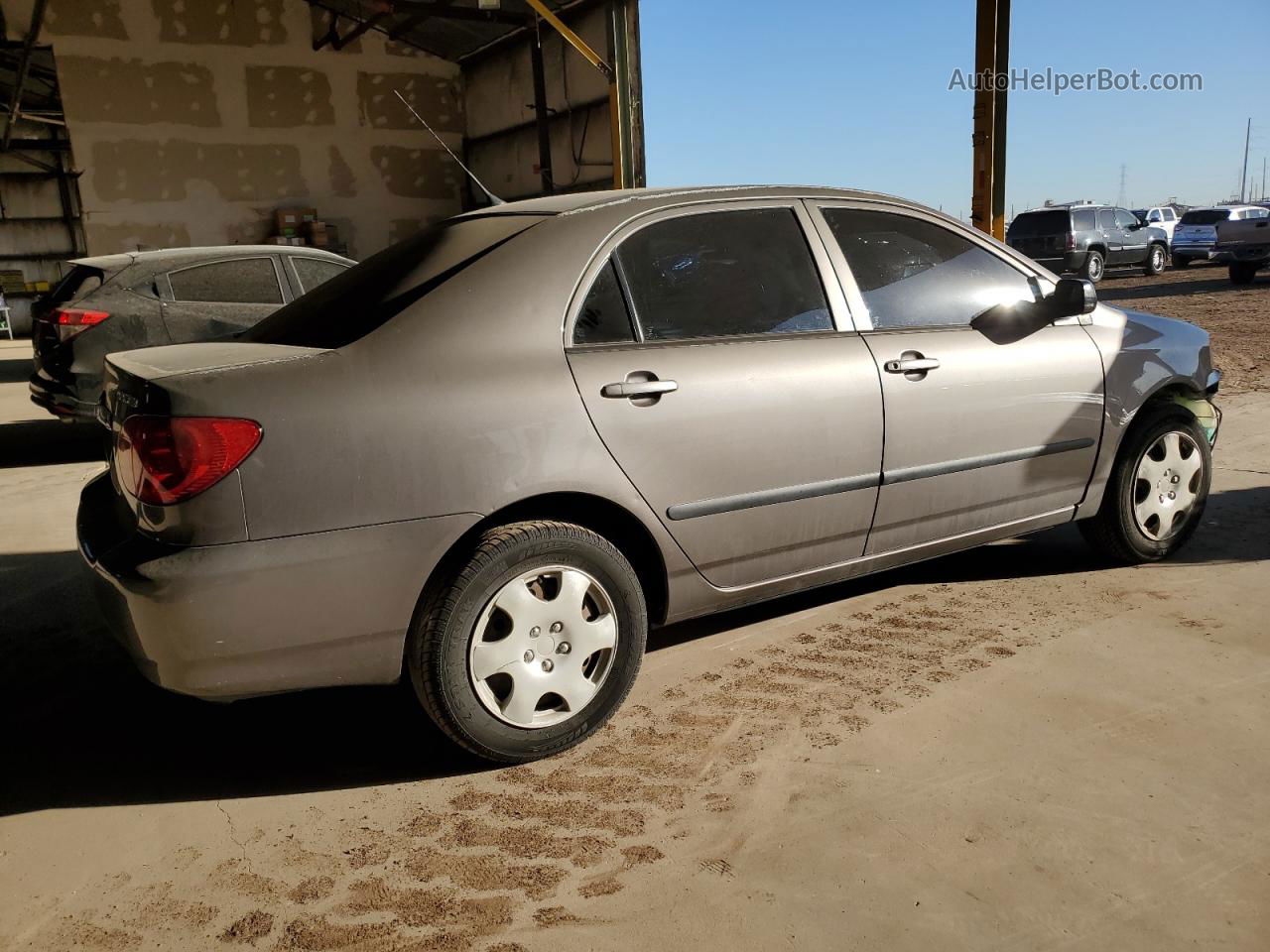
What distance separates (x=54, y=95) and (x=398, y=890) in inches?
1097

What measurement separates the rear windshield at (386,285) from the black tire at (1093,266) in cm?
2019

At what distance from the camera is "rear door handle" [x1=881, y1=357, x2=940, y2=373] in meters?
3.23

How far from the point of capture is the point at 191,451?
229cm

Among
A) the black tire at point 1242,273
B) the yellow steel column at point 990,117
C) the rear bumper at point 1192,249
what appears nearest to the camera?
the yellow steel column at point 990,117

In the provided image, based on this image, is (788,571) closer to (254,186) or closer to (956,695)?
(956,695)

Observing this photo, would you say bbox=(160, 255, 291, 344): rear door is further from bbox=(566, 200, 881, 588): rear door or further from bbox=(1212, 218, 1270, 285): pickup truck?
bbox=(1212, 218, 1270, 285): pickup truck

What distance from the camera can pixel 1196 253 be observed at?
23062 mm

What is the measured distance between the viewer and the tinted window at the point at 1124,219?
21688mm

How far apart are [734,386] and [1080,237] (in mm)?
20046

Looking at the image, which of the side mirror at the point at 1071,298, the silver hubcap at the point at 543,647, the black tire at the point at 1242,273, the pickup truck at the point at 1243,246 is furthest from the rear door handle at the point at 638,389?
the black tire at the point at 1242,273

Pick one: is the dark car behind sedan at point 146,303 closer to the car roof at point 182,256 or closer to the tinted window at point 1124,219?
the car roof at point 182,256

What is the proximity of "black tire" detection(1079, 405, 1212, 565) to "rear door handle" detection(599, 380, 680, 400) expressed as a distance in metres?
2.12

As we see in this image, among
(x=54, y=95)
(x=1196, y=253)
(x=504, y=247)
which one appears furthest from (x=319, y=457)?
(x=54, y=95)

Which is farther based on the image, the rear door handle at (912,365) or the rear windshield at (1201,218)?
the rear windshield at (1201,218)
